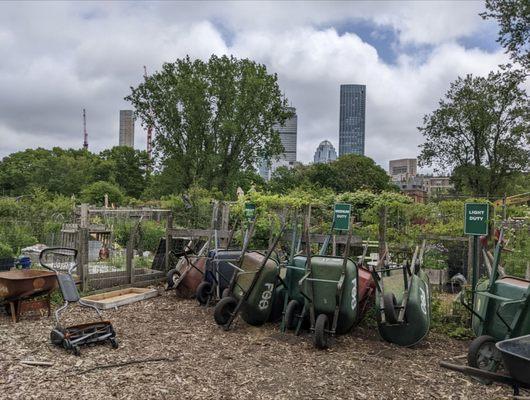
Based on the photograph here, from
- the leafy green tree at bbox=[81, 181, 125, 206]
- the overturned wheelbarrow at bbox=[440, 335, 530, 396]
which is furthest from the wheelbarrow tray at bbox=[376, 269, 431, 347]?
the leafy green tree at bbox=[81, 181, 125, 206]

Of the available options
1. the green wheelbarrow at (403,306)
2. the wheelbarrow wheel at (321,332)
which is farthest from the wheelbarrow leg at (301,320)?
the green wheelbarrow at (403,306)

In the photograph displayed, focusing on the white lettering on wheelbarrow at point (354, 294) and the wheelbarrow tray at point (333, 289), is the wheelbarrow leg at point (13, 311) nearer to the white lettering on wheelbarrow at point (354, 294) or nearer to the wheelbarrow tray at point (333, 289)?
the wheelbarrow tray at point (333, 289)

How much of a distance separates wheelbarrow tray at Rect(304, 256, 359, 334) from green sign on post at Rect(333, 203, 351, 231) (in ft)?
3.50

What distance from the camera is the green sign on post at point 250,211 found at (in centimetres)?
758

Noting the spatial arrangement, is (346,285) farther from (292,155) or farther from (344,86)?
(344,86)

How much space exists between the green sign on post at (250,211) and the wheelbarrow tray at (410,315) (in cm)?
309

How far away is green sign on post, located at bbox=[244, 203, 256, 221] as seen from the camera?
758 cm

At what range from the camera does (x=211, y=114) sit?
28.4 metres

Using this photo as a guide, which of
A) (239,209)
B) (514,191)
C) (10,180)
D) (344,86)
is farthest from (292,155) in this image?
(239,209)

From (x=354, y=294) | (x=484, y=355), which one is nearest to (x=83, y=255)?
(x=354, y=294)

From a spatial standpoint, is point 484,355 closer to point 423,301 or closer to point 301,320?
point 423,301

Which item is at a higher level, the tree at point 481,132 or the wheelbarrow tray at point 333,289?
the tree at point 481,132

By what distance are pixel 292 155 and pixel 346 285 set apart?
109103mm

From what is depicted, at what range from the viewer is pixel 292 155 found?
113 metres
